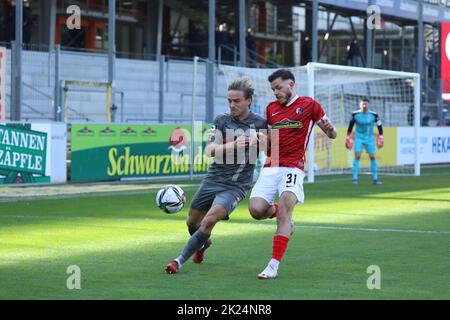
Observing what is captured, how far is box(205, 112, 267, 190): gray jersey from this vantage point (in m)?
9.97

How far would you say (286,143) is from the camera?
10047 millimetres

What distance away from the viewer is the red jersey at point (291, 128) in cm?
1001

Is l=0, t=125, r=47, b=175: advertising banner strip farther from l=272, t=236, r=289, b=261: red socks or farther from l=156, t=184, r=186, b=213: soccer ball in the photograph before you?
l=272, t=236, r=289, b=261: red socks

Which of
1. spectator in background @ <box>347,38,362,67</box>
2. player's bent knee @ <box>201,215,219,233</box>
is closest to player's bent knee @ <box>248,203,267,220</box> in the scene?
player's bent knee @ <box>201,215,219,233</box>

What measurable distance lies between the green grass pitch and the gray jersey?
904mm

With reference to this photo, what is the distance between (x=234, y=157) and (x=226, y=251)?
1.86m

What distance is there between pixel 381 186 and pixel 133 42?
769 inches

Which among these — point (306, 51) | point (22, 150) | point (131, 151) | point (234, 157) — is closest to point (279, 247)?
point (234, 157)

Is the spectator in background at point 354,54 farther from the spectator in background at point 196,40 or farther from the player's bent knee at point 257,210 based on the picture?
the player's bent knee at point 257,210

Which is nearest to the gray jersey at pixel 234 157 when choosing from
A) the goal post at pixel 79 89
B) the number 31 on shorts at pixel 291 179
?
the number 31 on shorts at pixel 291 179

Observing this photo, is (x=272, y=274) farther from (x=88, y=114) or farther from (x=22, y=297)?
(x=88, y=114)

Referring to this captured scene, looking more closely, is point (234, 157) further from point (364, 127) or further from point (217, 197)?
point (364, 127)

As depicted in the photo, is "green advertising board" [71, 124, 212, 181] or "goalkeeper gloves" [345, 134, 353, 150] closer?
"goalkeeper gloves" [345, 134, 353, 150]

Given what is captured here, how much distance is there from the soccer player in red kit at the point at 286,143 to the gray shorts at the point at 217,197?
0.17m
